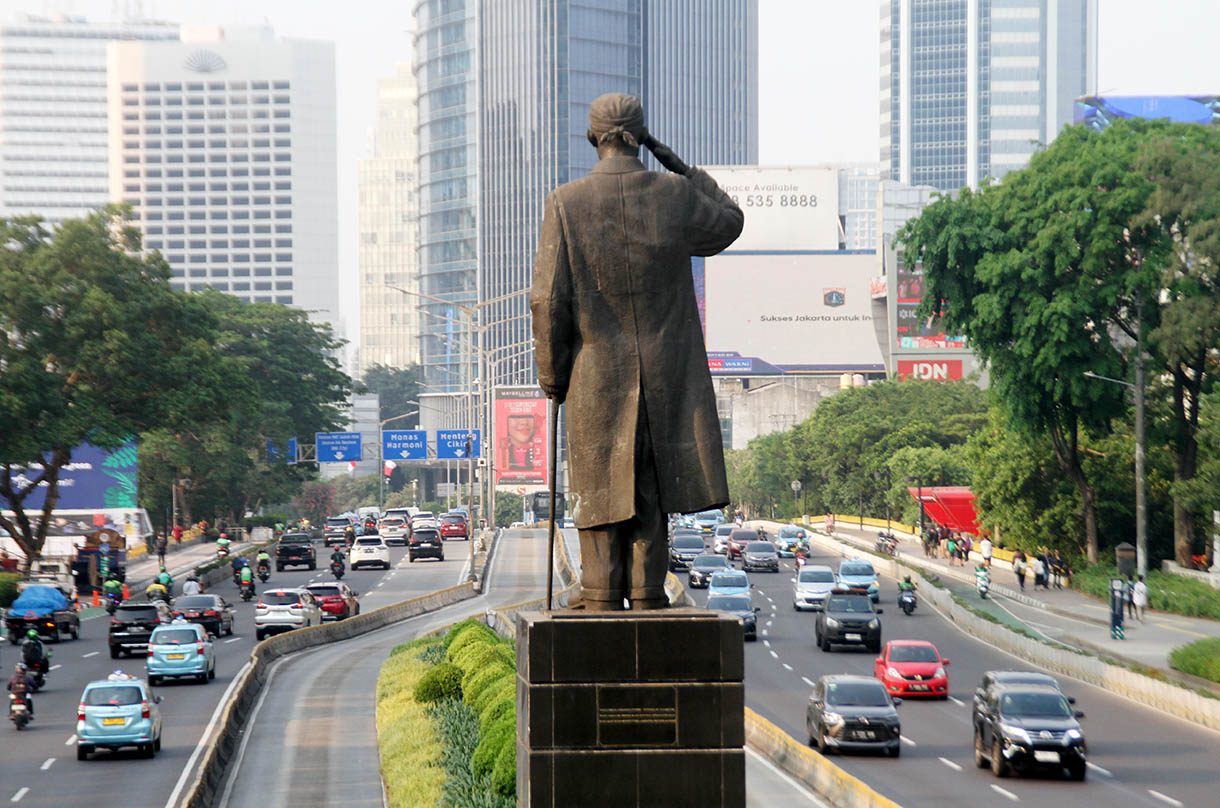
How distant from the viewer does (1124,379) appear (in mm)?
58531

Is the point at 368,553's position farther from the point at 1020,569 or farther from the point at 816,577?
the point at 1020,569

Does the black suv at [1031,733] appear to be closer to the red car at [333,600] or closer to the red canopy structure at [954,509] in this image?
the red car at [333,600]

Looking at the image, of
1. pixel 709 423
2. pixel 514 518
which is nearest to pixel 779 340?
pixel 514 518

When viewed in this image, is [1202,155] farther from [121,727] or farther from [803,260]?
[803,260]

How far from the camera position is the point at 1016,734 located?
26.8 meters

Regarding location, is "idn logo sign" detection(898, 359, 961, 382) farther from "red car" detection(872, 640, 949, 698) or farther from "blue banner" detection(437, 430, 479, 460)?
"red car" detection(872, 640, 949, 698)

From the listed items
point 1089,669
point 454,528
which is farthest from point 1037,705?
point 454,528

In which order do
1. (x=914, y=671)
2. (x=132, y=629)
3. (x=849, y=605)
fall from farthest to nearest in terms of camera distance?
(x=849, y=605)
(x=132, y=629)
(x=914, y=671)

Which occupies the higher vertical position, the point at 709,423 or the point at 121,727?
the point at 709,423

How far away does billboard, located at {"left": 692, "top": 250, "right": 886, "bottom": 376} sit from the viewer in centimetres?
16038

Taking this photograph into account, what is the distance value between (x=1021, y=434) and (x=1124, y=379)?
4.79m

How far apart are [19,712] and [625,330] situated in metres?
23.8

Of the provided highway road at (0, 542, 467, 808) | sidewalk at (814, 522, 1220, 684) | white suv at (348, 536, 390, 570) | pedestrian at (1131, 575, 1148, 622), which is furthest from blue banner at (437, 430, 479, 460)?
pedestrian at (1131, 575, 1148, 622)

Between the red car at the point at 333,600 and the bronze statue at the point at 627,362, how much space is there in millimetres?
43118
